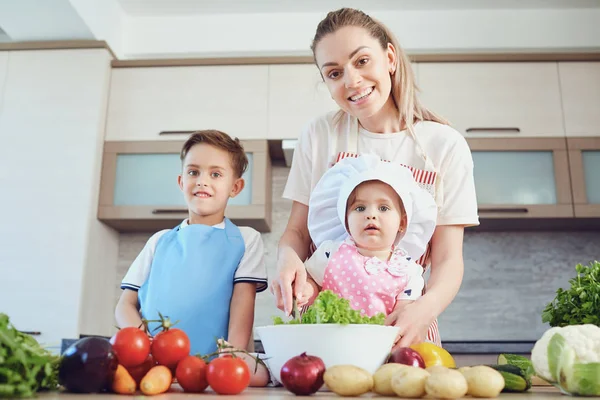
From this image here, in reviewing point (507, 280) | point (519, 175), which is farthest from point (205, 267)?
point (507, 280)

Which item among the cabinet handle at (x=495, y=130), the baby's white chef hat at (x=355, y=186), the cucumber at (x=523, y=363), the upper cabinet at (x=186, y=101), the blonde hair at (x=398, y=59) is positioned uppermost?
the upper cabinet at (x=186, y=101)

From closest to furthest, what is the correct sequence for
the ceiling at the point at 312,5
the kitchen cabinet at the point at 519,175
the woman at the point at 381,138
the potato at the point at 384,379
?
the potato at the point at 384,379
the woman at the point at 381,138
the kitchen cabinet at the point at 519,175
the ceiling at the point at 312,5

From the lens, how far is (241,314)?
136 centimetres

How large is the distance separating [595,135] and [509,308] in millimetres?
926

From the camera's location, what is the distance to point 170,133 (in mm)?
2855

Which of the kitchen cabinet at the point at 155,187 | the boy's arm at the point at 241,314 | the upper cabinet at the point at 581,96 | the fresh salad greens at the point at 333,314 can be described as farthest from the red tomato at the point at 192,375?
the upper cabinet at the point at 581,96

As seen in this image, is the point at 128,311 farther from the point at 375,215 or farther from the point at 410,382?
the point at 410,382

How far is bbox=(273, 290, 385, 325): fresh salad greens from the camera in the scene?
2.53 ft

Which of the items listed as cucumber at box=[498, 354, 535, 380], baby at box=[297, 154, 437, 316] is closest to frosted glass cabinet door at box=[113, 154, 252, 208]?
baby at box=[297, 154, 437, 316]

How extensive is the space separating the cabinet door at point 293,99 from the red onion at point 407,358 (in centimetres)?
209

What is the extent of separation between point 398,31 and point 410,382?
8.93 feet

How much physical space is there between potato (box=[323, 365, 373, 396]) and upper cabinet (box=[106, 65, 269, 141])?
87.1 inches

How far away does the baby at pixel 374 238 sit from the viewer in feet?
3.88

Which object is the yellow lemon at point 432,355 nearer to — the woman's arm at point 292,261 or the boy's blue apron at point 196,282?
the woman's arm at point 292,261
